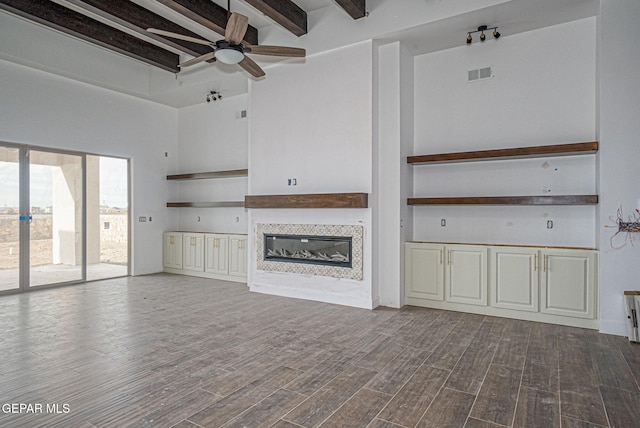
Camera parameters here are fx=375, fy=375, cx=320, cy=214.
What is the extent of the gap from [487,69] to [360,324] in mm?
3771

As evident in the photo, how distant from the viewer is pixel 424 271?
16.7ft

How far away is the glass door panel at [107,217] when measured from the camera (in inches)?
274

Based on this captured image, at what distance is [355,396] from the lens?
8.70ft

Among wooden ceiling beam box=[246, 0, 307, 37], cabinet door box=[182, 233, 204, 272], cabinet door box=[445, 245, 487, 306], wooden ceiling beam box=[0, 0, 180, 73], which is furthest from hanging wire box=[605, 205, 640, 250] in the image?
wooden ceiling beam box=[0, 0, 180, 73]

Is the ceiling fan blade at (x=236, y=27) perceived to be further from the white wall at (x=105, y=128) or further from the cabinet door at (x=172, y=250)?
the cabinet door at (x=172, y=250)

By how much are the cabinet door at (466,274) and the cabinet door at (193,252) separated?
4785 mm

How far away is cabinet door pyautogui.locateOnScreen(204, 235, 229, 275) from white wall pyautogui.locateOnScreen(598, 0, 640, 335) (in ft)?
18.8

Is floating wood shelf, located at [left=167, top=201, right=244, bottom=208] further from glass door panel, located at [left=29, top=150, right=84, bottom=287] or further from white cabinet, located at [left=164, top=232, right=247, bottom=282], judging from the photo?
glass door panel, located at [left=29, top=150, right=84, bottom=287]

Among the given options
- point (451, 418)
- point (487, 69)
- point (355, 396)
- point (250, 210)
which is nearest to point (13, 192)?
point (250, 210)

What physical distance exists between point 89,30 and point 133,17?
101 centimetres

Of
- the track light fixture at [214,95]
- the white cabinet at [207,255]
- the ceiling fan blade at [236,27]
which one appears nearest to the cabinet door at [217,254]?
the white cabinet at [207,255]

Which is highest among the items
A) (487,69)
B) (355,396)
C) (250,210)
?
(487,69)

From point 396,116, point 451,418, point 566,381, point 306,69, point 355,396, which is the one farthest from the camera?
point 306,69

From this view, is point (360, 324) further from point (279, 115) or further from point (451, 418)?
point (279, 115)
